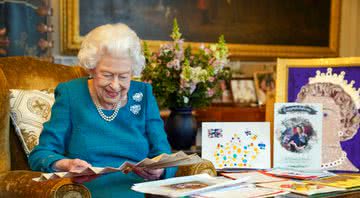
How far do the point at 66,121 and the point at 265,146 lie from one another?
2.88 ft

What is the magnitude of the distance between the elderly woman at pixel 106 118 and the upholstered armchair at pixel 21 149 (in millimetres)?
116

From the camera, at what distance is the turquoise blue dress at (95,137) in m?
2.07

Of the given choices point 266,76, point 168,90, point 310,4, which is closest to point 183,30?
point 266,76

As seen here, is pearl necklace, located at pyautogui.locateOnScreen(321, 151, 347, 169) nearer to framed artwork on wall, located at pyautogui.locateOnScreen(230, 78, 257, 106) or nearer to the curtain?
the curtain

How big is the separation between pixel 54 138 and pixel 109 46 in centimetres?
43

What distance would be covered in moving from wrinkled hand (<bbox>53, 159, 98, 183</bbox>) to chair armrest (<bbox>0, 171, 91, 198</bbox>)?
0.02 m

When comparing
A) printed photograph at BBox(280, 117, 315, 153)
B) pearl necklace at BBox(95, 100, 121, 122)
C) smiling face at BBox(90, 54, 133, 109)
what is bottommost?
printed photograph at BBox(280, 117, 315, 153)

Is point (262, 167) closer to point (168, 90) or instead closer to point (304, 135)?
point (304, 135)

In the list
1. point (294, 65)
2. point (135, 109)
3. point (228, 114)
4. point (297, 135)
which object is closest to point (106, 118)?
point (135, 109)

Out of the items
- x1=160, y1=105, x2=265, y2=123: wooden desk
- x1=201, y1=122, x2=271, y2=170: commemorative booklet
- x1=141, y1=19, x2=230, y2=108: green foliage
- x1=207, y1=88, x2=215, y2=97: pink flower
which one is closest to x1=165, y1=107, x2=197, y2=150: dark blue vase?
x1=141, y1=19, x2=230, y2=108: green foliage

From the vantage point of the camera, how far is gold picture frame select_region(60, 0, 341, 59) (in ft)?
14.1

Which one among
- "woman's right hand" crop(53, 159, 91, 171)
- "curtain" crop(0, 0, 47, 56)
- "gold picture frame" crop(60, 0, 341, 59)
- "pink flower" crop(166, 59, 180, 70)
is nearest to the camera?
"woman's right hand" crop(53, 159, 91, 171)

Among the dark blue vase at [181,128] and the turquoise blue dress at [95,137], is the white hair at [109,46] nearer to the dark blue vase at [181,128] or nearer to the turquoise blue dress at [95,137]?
the turquoise blue dress at [95,137]

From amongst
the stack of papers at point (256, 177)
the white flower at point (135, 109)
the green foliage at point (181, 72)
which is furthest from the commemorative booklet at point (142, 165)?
the green foliage at point (181, 72)
